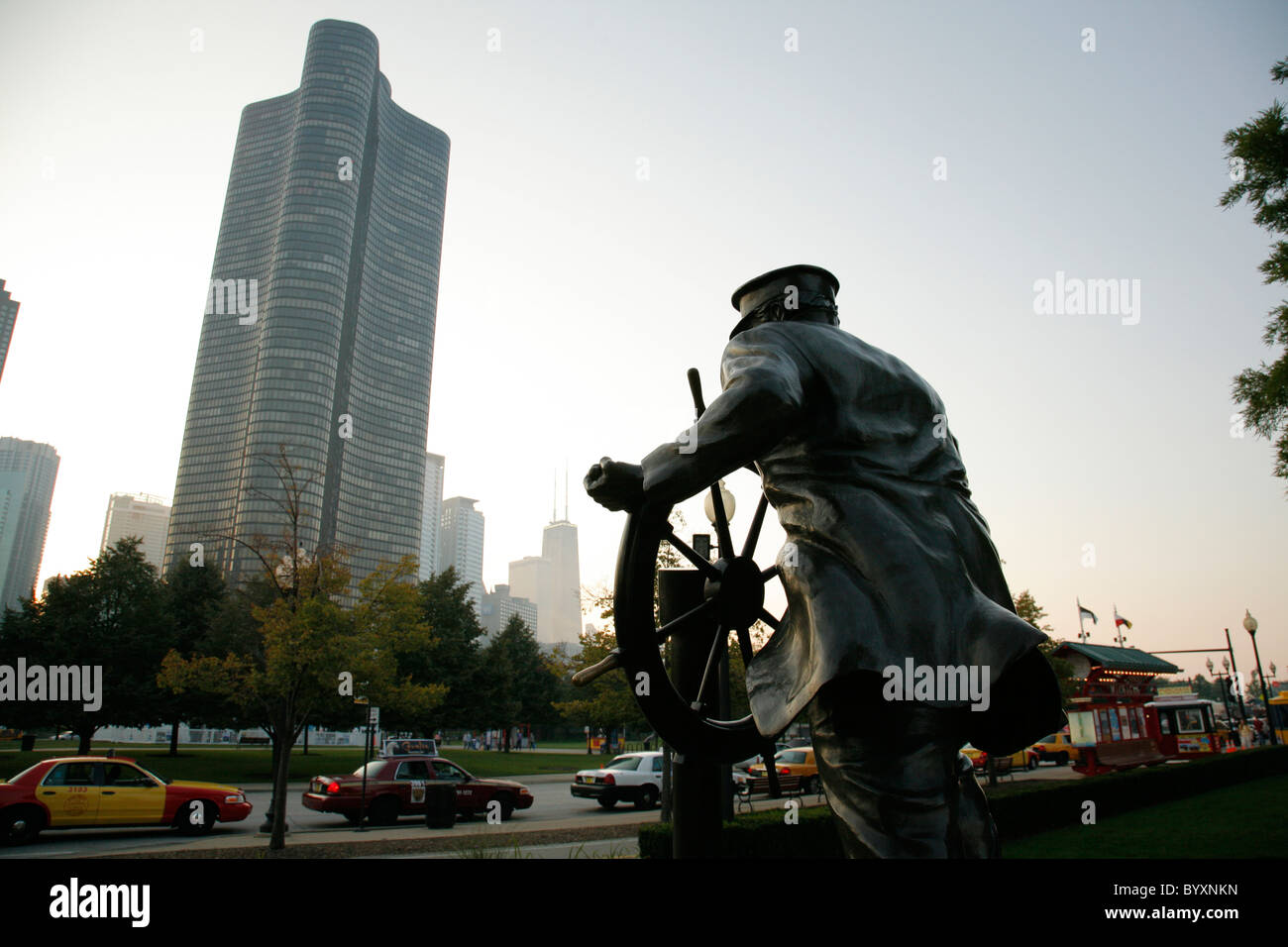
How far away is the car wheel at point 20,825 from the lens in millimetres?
12516

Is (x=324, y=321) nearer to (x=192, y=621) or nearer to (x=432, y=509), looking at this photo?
(x=432, y=509)

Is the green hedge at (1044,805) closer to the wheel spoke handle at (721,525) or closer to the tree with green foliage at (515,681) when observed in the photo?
the wheel spoke handle at (721,525)

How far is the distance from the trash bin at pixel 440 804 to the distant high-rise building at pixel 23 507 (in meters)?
117

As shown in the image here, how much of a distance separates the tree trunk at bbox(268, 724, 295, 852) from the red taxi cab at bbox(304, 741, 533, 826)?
11.3ft

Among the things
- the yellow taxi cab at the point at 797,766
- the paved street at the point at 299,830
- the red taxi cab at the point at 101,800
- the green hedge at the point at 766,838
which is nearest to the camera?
the green hedge at the point at 766,838

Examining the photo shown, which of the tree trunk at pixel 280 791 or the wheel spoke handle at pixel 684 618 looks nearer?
the wheel spoke handle at pixel 684 618

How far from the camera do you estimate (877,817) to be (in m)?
1.78

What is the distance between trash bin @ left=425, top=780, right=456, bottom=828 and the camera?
1563cm

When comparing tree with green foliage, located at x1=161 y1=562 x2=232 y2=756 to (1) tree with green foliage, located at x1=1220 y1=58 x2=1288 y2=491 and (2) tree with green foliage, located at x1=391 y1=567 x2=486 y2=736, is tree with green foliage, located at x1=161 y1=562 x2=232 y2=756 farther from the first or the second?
(1) tree with green foliage, located at x1=1220 y1=58 x2=1288 y2=491

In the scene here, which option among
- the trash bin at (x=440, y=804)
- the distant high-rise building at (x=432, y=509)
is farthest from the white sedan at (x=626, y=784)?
the distant high-rise building at (x=432, y=509)

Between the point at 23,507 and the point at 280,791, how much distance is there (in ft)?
427

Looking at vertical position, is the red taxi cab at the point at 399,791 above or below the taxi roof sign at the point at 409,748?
above

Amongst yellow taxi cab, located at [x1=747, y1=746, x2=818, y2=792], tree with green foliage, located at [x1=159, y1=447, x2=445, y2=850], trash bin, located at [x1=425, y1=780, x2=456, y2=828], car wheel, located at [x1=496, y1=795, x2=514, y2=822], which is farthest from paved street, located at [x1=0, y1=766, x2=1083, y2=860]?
tree with green foliage, located at [x1=159, y1=447, x2=445, y2=850]
